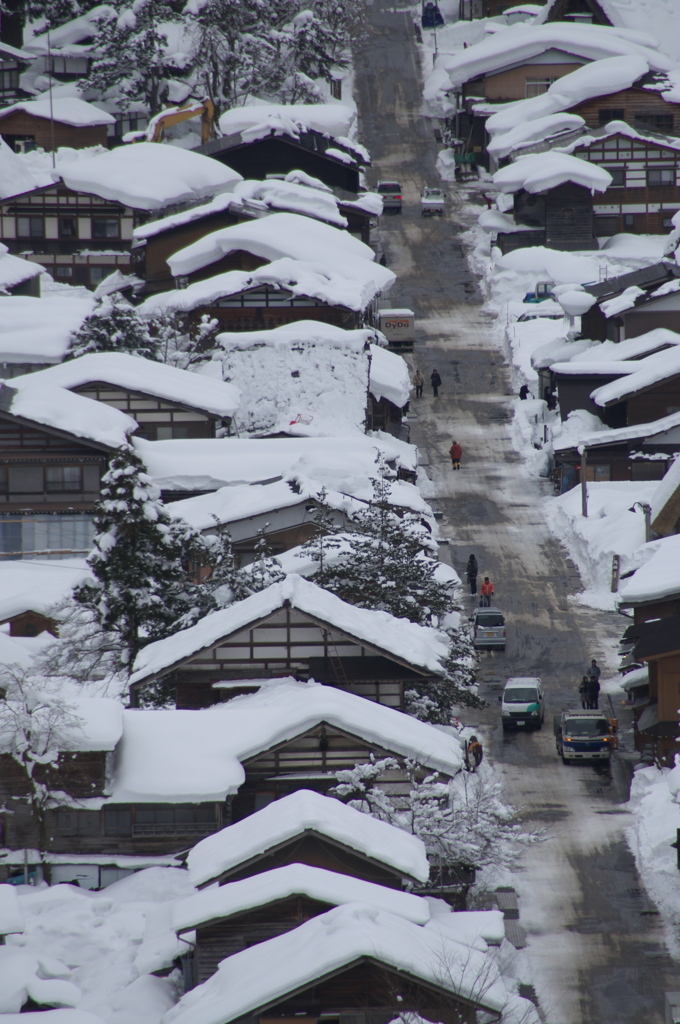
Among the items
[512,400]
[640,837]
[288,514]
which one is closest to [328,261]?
[512,400]

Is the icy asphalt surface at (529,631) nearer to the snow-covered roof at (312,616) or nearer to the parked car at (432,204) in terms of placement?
the parked car at (432,204)

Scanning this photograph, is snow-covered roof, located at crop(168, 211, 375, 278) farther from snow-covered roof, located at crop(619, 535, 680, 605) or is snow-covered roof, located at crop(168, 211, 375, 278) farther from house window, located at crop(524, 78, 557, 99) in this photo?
house window, located at crop(524, 78, 557, 99)

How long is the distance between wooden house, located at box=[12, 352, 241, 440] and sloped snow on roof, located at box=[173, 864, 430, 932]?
2870 centimetres

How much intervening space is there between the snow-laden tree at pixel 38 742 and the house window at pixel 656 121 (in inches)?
2625

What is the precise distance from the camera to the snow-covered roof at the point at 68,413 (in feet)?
159

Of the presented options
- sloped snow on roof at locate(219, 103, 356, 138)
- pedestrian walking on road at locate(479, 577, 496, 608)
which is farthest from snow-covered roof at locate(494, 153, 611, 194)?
pedestrian walking on road at locate(479, 577, 496, 608)

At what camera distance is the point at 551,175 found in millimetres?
79625

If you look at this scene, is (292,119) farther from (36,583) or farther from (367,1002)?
(367,1002)

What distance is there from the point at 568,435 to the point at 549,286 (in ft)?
65.1

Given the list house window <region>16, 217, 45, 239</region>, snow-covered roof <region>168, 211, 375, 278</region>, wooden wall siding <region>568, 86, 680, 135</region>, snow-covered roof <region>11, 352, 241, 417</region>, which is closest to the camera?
snow-covered roof <region>11, 352, 241, 417</region>

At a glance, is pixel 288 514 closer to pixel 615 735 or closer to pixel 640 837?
pixel 615 735

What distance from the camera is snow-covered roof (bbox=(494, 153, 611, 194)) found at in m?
79.8

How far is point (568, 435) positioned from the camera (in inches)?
2255

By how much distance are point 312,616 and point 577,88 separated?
6206cm
